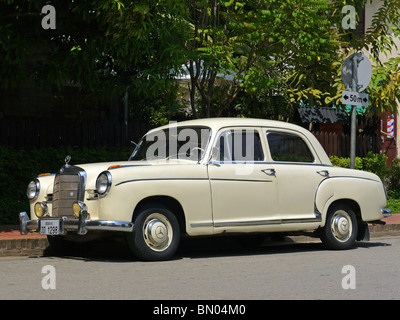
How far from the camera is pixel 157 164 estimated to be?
9789 mm

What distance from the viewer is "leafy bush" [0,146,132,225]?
1340 centimetres

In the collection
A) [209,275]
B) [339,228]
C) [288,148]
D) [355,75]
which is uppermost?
[355,75]

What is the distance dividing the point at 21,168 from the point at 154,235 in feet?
17.4

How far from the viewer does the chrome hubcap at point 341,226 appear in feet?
36.7

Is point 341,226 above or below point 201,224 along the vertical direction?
below

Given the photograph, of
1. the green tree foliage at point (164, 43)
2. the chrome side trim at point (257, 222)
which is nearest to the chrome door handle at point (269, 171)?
the chrome side trim at point (257, 222)

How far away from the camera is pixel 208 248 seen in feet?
38.7

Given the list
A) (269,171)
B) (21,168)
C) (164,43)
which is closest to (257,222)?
(269,171)

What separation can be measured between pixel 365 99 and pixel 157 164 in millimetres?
6109

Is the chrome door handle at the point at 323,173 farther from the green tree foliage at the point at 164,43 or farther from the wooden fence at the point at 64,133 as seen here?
the wooden fence at the point at 64,133

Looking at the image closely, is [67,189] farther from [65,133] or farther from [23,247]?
→ [65,133]

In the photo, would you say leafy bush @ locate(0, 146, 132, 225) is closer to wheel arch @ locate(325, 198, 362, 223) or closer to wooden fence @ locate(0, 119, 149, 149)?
wooden fence @ locate(0, 119, 149, 149)

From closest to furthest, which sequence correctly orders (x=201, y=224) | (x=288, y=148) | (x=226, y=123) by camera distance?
(x=201, y=224)
(x=226, y=123)
(x=288, y=148)

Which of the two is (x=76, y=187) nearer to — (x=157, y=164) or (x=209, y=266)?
(x=157, y=164)
